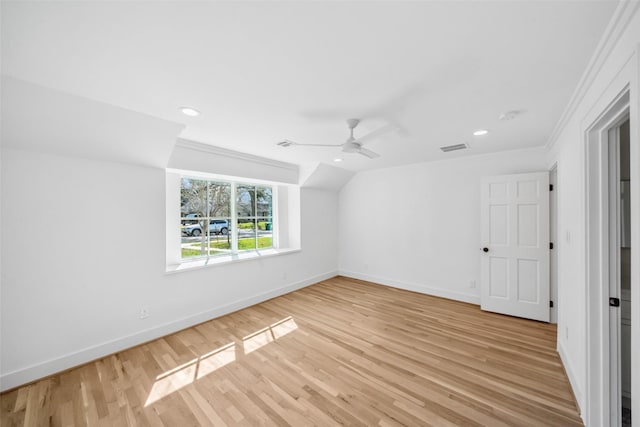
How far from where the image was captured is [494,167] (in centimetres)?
367

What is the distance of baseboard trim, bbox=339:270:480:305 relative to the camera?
3.89 meters

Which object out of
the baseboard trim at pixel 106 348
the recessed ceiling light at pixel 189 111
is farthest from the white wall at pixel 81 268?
the recessed ceiling light at pixel 189 111

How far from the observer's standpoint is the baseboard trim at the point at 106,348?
6.80ft

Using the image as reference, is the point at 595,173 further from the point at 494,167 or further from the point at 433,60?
the point at 494,167

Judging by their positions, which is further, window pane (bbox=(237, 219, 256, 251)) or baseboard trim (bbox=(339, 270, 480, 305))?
window pane (bbox=(237, 219, 256, 251))

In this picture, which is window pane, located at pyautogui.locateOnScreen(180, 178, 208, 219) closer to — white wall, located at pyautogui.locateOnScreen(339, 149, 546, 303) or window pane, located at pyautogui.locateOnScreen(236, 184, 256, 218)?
window pane, located at pyautogui.locateOnScreen(236, 184, 256, 218)

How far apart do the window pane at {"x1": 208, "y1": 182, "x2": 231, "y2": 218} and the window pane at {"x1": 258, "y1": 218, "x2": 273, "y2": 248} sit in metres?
0.75

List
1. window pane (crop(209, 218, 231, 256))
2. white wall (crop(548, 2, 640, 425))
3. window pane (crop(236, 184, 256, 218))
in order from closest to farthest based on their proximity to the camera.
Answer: white wall (crop(548, 2, 640, 425)) → window pane (crop(209, 218, 231, 256)) → window pane (crop(236, 184, 256, 218))

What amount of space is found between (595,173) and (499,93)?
87cm

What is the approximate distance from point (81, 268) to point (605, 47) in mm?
4496

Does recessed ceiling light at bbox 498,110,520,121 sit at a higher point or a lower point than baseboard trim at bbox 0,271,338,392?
higher

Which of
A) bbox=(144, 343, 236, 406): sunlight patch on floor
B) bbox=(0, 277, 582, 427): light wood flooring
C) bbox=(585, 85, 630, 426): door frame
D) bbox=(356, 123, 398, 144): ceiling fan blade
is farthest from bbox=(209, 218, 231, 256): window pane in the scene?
bbox=(585, 85, 630, 426): door frame

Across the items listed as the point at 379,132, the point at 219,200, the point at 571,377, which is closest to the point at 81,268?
the point at 219,200

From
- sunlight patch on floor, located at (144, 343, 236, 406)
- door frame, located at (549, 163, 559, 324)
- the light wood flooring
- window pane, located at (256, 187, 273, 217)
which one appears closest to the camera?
the light wood flooring
